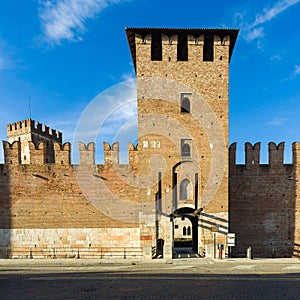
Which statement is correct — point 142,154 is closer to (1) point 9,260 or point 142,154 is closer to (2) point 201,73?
(2) point 201,73

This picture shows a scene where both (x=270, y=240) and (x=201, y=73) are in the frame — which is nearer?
(x=201, y=73)

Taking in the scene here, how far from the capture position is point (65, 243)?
1480 centimetres

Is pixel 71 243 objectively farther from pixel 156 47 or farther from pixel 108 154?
pixel 156 47

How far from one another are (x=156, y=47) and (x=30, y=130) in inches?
611

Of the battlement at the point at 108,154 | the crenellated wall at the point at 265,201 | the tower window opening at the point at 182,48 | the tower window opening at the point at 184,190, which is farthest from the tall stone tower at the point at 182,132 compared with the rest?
the crenellated wall at the point at 265,201

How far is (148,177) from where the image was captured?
14.5m

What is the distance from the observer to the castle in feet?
47.6

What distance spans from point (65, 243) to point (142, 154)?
284 inches

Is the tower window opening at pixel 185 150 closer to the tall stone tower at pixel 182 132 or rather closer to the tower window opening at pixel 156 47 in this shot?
the tall stone tower at pixel 182 132

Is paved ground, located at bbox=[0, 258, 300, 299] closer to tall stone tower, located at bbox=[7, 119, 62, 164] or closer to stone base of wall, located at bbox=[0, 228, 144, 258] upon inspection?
stone base of wall, located at bbox=[0, 228, 144, 258]

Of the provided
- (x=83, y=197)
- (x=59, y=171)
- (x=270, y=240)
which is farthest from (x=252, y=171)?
(x=59, y=171)

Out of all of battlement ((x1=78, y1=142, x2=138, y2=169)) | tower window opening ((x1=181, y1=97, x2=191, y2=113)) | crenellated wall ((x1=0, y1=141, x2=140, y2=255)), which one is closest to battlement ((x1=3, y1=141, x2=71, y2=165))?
crenellated wall ((x1=0, y1=141, x2=140, y2=255))

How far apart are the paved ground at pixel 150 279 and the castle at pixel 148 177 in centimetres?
151

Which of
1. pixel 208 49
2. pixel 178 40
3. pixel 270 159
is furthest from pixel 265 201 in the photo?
pixel 178 40
